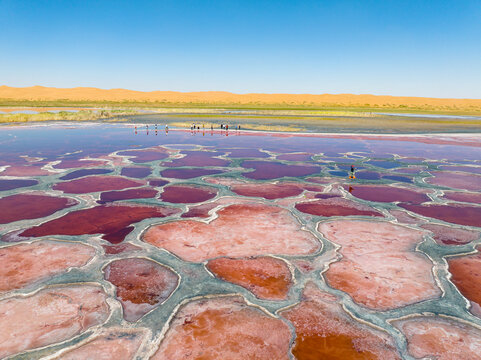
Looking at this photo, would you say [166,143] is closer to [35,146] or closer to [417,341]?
[35,146]

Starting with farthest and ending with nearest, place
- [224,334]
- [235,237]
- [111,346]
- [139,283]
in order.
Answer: [235,237] < [139,283] < [224,334] < [111,346]

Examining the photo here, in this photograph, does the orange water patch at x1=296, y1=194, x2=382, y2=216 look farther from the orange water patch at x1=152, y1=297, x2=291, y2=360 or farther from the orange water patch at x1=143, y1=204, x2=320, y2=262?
the orange water patch at x1=152, y1=297, x2=291, y2=360

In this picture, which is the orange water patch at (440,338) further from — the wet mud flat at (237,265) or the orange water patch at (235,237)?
the orange water patch at (235,237)

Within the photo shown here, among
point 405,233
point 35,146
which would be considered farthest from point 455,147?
point 35,146

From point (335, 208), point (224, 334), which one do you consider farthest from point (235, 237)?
point (335, 208)

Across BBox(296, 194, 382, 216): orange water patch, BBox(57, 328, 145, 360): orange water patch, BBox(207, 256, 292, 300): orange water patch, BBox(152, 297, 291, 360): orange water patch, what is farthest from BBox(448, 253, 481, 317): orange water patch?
BBox(57, 328, 145, 360): orange water patch

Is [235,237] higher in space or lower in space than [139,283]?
higher

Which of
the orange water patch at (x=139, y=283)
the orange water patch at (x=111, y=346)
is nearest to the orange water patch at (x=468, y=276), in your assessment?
the orange water patch at (x=139, y=283)

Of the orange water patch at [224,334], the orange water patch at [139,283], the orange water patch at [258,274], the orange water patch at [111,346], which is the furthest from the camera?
the orange water patch at [258,274]

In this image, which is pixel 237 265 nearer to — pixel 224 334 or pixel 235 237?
pixel 235 237

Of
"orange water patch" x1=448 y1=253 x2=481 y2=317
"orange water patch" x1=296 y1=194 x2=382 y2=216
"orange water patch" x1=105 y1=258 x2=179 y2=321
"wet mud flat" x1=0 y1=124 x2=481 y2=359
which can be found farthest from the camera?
"orange water patch" x1=296 y1=194 x2=382 y2=216
